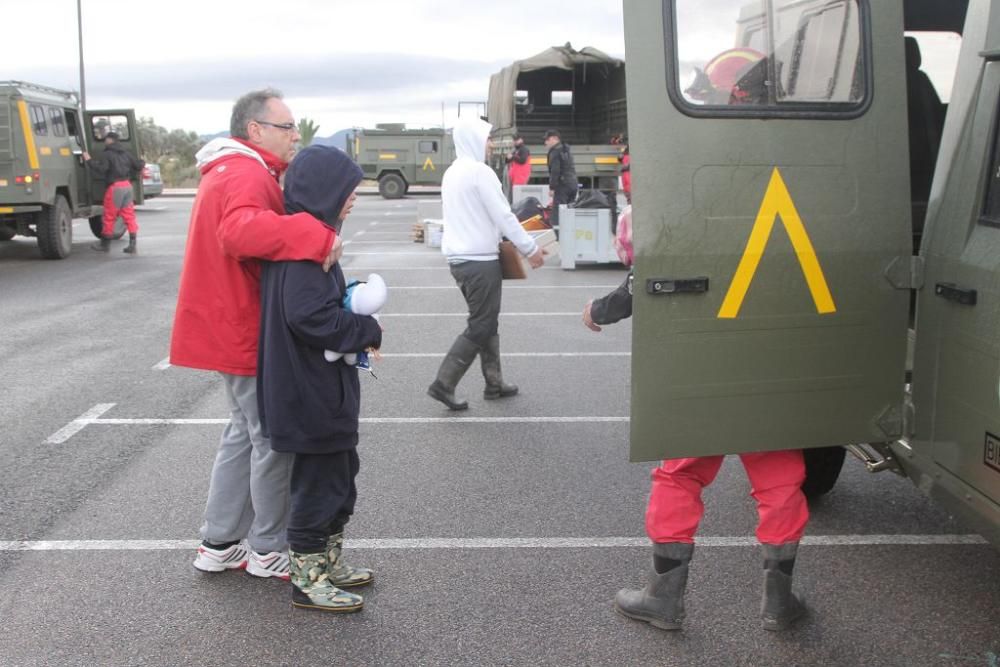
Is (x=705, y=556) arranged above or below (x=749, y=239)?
below

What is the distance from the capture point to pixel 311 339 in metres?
3.41

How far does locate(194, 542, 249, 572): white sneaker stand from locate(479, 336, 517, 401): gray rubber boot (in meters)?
2.84

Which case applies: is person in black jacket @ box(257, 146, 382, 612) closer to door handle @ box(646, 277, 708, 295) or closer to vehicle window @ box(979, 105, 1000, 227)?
door handle @ box(646, 277, 708, 295)

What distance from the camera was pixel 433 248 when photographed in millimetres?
17172

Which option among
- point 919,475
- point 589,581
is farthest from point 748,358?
point 589,581

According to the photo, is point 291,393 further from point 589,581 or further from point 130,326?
point 130,326

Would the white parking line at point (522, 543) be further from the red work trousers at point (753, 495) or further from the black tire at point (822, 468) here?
the red work trousers at point (753, 495)

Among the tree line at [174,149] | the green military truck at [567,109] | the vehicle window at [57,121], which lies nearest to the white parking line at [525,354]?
the green military truck at [567,109]

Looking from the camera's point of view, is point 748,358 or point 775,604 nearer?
point 748,358

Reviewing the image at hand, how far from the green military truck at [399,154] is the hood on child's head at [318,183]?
29550 mm

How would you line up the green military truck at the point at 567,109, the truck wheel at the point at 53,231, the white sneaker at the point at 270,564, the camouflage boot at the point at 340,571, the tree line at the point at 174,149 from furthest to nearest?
the tree line at the point at 174,149 < the green military truck at the point at 567,109 < the truck wheel at the point at 53,231 < the white sneaker at the point at 270,564 < the camouflage boot at the point at 340,571

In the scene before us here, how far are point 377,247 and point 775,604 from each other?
1451 cm

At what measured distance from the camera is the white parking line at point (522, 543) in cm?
428

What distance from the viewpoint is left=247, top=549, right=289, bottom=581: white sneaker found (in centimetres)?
394
